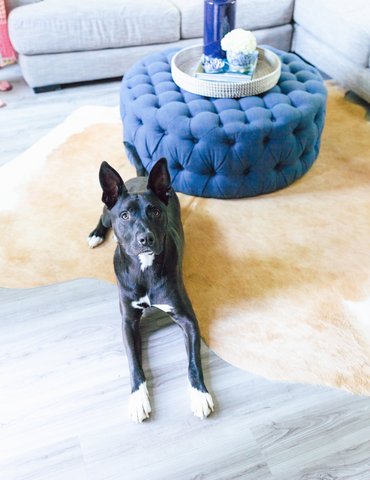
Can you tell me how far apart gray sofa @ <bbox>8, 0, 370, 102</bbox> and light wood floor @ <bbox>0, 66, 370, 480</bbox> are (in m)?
2.12

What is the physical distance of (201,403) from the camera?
1566 millimetres

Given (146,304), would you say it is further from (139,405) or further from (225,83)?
(225,83)

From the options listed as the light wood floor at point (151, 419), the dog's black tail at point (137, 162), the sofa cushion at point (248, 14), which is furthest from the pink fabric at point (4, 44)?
the light wood floor at point (151, 419)

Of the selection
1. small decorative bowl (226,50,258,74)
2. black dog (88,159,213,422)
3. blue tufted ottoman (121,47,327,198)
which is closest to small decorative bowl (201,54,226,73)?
small decorative bowl (226,50,258,74)

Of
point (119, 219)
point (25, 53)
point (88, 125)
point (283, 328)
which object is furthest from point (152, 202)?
point (25, 53)

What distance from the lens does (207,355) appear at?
176 centimetres

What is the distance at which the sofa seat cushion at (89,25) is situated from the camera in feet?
10.5

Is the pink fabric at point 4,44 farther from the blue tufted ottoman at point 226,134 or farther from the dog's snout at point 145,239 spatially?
the dog's snout at point 145,239

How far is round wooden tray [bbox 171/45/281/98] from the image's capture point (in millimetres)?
2381

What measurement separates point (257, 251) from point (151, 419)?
0.94 meters

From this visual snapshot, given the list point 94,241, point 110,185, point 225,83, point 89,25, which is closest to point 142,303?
point 110,185

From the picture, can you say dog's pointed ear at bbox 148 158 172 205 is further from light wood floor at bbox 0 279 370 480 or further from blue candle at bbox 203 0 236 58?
blue candle at bbox 203 0 236 58

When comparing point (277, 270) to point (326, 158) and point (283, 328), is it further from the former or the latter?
point (326, 158)

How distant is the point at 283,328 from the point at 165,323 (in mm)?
465
